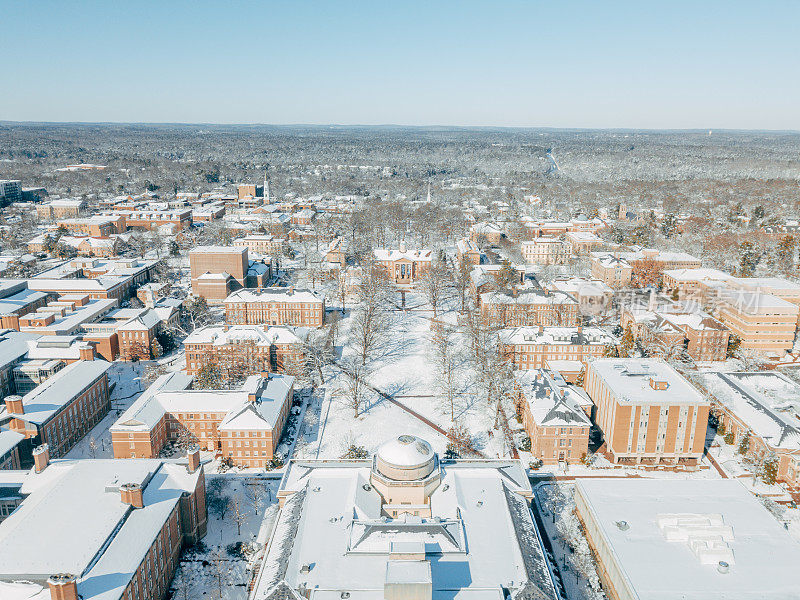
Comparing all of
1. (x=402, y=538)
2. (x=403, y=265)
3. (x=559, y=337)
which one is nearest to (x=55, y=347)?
(x=402, y=538)

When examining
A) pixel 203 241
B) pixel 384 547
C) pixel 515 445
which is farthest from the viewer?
pixel 203 241

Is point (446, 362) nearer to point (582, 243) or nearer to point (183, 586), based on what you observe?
point (183, 586)

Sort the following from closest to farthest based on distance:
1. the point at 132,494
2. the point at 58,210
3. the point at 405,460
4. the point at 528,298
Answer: the point at 132,494
the point at 405,460
the point at 528,298
the point at 58,210

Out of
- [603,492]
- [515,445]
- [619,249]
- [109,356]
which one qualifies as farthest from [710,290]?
[109,356]

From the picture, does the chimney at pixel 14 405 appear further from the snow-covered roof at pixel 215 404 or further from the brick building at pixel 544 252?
the brick building at pixel 544 252

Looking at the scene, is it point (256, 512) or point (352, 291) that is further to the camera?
point (352, 291)

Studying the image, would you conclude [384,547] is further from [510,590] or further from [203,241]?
[203,241]

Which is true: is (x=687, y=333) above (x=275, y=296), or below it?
below
